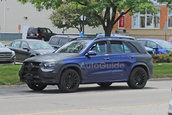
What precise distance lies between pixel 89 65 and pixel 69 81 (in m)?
0.97

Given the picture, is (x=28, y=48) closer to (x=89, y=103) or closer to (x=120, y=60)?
(x=120, y=60)

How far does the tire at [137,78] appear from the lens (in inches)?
650

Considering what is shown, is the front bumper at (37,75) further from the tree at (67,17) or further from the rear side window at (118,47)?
the tree at (67,17)

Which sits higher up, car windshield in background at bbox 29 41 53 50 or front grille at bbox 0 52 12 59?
car windshield in background at bbox 29 41 53 50

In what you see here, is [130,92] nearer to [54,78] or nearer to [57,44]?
[54,78]

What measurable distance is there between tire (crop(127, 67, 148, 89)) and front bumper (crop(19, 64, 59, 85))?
314 centimetres

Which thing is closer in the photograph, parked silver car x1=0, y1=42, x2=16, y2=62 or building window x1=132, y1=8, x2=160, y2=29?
parked silver car x1=0, y1=42, x2=16, y2=62

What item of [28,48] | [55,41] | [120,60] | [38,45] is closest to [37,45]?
[38,45]

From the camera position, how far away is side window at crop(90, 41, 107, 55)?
1593 centimetres

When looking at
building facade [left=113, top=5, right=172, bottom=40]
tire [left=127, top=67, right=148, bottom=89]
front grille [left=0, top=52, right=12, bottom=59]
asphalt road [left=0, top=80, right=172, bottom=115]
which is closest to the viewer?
asphalt road [left=0, top=80, right=172, bottom=115]

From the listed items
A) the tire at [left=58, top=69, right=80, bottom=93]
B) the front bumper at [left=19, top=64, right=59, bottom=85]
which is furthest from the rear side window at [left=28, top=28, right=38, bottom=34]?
the tire at [left=58, top=69, right=80, bottom=93]

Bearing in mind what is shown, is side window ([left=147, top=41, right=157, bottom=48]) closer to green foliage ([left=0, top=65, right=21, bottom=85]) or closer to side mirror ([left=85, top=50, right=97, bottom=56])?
green foliage ([left=0, top=65, right=21, bottom=85])

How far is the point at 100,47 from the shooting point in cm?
1611

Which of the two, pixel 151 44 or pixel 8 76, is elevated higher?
pixel 151 44
